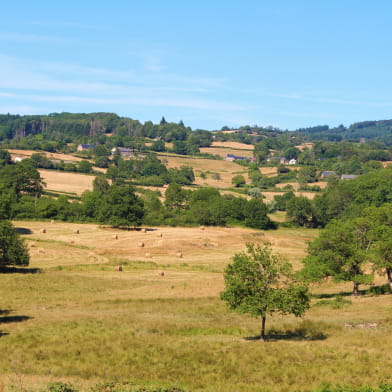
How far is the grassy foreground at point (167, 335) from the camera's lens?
3045 centimetres

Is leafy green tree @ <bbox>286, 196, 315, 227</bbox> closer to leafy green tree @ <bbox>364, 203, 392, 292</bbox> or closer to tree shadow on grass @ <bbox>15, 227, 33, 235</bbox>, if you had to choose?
tree shadow on grass @ <bbox>15, 227, 33, 235</bbox>

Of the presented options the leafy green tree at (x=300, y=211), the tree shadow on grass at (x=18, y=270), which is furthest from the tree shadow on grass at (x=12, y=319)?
the leafy green tree at (x=300, y=211)

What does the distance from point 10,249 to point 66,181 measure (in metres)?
112

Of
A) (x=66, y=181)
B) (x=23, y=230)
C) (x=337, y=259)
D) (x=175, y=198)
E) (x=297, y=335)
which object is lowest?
(x=23, y=230)

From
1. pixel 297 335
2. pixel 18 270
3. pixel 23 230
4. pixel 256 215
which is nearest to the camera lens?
pixel 297 335

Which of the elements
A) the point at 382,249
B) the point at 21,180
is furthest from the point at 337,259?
the point at 21,180

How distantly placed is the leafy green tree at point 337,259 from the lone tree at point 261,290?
61.2 ft

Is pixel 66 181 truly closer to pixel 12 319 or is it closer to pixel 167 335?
pixel 12 319

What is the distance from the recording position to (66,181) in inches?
6978

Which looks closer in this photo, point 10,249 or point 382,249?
point 382,249

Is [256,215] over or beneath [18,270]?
over

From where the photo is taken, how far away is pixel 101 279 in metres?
68.8

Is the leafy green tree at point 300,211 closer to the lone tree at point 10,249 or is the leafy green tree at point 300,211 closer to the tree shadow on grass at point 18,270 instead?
the tree shadow on grass at point 18,270

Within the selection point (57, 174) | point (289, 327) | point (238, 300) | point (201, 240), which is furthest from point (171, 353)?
point (57, 174)
